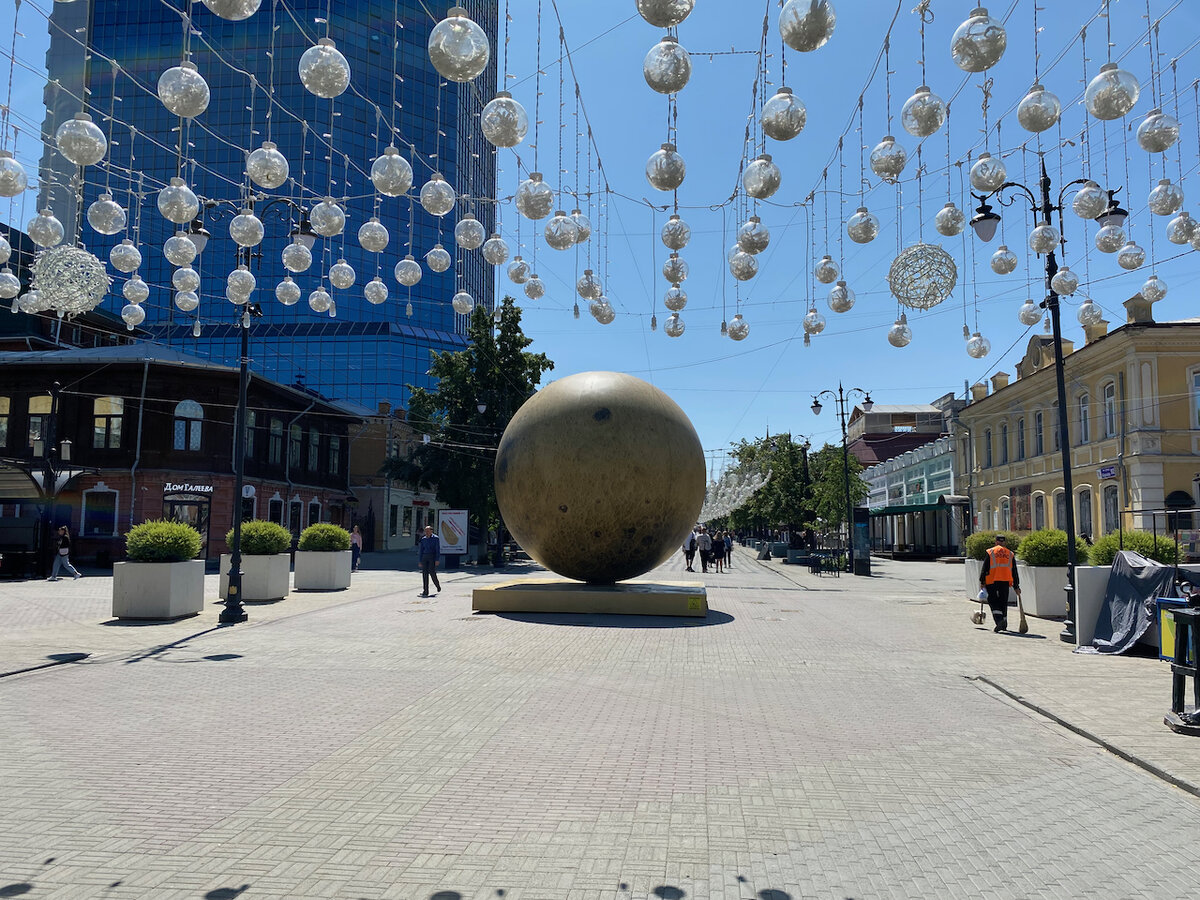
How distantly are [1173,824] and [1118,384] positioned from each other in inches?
1203

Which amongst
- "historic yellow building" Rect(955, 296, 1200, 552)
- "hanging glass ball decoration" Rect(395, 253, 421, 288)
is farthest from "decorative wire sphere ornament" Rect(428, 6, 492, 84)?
"historic yellow building" Rect(955, 296, 1200, 552)

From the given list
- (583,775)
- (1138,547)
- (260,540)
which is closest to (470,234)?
(583,775)

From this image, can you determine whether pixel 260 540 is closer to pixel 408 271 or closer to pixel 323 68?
pixel 408 271

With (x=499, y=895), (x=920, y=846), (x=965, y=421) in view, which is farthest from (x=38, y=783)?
(x=965, y=421)

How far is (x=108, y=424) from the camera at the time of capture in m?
36.1

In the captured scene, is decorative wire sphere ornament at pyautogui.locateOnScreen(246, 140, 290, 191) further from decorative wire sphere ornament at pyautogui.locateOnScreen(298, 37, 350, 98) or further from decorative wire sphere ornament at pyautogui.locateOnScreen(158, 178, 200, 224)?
decorative wire sphere ornament at pyautogui.locateOnScreen(298, 37, 350, 98)

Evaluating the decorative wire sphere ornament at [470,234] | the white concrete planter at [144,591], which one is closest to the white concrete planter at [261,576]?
the white concrete planter at [144,591]

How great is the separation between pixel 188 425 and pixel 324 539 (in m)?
19.0

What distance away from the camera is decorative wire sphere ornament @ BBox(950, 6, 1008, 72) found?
605cm

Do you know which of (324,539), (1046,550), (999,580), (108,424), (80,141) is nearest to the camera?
(80,141)

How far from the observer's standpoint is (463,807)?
5.37m

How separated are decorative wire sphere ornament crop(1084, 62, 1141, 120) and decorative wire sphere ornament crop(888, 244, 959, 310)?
3.77 metres

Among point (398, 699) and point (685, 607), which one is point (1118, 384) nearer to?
point (685, 607)

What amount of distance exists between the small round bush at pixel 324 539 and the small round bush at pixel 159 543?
19.4ft
